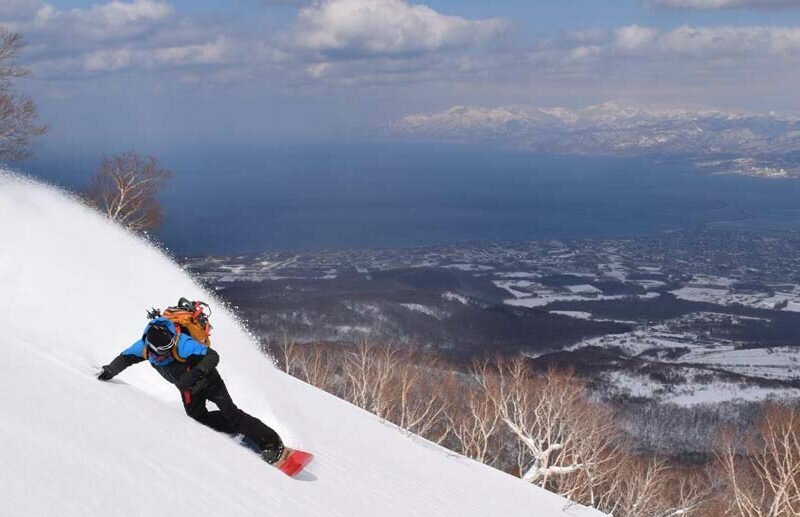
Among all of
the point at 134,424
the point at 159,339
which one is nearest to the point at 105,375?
the point at 159,339

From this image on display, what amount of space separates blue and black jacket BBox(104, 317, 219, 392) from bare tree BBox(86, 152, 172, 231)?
1931 cm

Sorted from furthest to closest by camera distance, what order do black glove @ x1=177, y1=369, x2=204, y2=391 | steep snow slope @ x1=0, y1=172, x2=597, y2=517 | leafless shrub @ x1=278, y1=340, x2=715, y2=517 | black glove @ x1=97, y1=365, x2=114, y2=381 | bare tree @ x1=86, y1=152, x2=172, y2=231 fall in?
bare tree @ x1=86, y1=152, x2=172, y2=231 → leafless shrub @ x1=278, y1=340, x2=715, y2=517 → black glove @ x1=97, y1=365, x2=114, y2=381 → black glove @ x1=177, y1=369, x2=204, y2=391 → steep snow slope @ x1=0, y1=172, x2=597, y2=517

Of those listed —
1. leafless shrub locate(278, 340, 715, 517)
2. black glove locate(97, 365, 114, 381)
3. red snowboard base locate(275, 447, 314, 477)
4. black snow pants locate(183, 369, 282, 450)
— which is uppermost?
black glove locate(97, 365, 114, 381)

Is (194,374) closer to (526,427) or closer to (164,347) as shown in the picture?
(164,347)

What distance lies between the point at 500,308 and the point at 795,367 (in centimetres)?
4034

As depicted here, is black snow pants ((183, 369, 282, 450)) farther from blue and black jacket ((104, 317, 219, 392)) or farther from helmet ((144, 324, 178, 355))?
helmet ((144, 324, 178, 355))

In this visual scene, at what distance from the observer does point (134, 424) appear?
5.58 m

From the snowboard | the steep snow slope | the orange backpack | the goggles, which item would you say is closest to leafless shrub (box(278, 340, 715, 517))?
the steep snow slope

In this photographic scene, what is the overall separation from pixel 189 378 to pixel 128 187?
67.1 ft

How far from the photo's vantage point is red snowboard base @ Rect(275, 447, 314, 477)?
6.51 metres

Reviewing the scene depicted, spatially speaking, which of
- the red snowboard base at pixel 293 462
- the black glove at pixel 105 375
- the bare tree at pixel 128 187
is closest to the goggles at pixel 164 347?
the black glove at pixel 105 375

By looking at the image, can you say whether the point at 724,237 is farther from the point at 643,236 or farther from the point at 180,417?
the point at 180,417

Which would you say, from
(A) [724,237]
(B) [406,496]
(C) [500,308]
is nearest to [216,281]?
(C) [500,308]

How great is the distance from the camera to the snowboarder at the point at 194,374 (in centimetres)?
631
